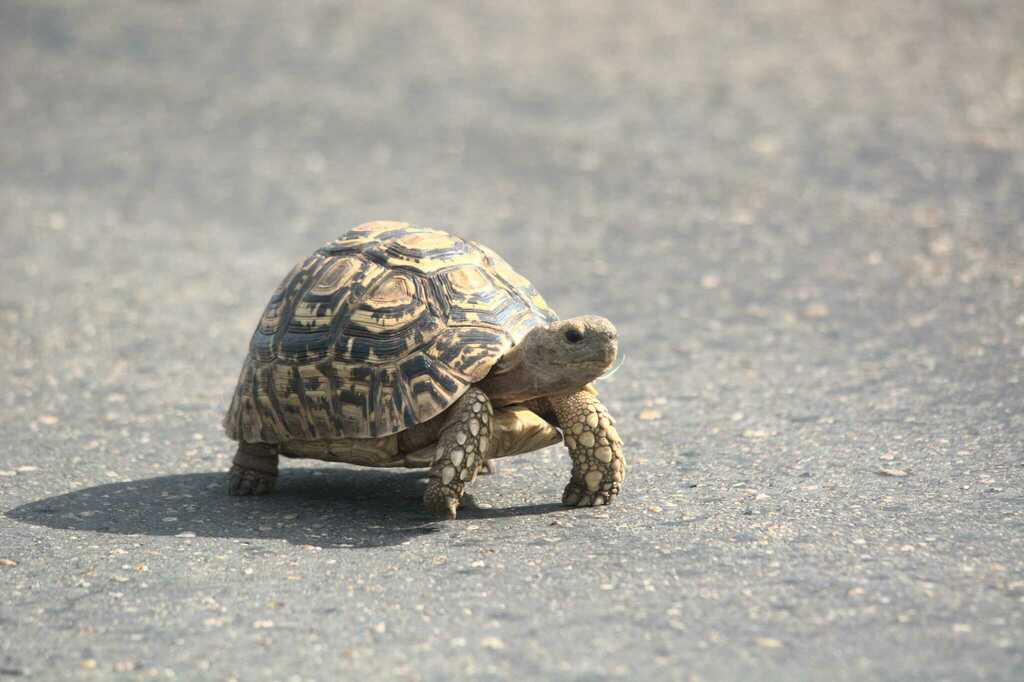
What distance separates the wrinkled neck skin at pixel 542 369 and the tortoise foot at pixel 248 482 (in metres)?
1.13

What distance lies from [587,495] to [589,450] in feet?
0.68

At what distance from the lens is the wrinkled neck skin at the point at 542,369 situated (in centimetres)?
464

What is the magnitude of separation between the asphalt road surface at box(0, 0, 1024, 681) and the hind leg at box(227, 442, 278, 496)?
117mm

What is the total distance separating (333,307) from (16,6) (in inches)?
544

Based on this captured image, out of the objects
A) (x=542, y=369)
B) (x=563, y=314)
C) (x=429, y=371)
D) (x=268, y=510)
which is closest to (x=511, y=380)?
(x=542, y=369)

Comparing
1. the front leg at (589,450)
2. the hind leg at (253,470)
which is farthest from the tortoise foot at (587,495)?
the hind leg at (253,470)

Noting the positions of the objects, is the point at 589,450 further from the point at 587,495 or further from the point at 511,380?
the point at 511,380

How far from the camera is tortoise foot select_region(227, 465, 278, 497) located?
5.32 meters

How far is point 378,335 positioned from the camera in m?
4.85

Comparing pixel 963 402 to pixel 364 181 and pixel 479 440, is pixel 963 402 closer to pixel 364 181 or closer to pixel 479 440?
pixel 479 440

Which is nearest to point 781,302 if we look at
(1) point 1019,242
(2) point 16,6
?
(1) point 1019,242

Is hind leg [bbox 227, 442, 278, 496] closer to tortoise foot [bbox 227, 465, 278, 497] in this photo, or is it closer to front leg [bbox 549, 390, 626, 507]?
tortoise foot [bbox 227, 465, 278, 497]

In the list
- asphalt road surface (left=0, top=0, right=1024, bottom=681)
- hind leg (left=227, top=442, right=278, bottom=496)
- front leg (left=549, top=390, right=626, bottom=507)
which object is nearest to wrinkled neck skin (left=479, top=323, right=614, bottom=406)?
front leg (left=549, top=390, right=626, bottom=507)

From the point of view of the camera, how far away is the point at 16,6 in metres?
16.6
